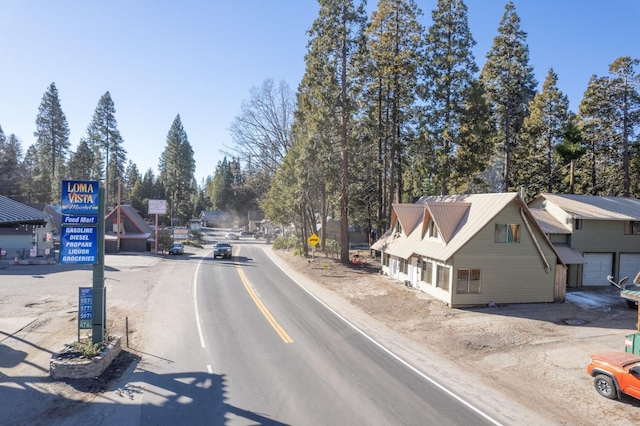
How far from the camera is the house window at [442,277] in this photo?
2339cm

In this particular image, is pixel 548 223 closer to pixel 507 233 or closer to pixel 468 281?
pixel 507 233

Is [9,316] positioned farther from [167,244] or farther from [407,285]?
[167,244]

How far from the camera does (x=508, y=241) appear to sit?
23.4 metres

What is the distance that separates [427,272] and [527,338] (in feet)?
29.3

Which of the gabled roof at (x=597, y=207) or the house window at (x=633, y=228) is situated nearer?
the gabled roof at (x=597, y=207)

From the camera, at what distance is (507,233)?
23.4m

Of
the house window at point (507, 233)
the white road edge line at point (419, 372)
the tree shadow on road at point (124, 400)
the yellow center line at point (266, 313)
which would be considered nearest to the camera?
the tree shadow on road at point (124, 400)

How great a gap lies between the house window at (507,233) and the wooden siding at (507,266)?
0.21m

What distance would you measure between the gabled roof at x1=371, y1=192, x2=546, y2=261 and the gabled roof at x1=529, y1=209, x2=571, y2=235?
21.5 ft

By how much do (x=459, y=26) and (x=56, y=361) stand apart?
37.1 meters

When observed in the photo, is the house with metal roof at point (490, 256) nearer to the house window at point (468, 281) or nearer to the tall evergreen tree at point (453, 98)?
the house window at point (468, 281)

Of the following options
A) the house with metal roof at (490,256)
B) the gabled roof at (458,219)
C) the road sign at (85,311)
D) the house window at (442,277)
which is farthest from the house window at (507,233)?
the road sign at (85,311)

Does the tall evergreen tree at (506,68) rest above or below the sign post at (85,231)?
above

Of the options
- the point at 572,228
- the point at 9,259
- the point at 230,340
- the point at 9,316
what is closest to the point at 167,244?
the point at 9,259
